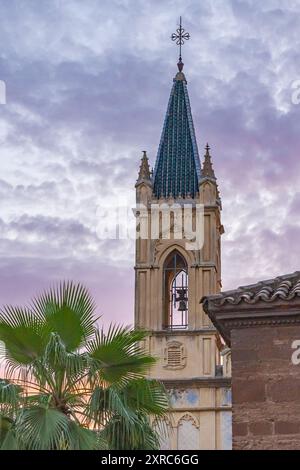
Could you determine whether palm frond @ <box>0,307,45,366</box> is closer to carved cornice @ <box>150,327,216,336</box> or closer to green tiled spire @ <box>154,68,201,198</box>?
carved cornice @ <box>150,327,216,336</box>

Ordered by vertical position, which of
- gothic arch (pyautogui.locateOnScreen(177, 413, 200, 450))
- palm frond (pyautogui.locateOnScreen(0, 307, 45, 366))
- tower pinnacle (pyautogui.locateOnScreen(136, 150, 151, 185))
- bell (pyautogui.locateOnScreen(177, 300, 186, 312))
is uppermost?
tower pinnacle (pyautogui.locateOnScreen(136, 150, 151, 185))

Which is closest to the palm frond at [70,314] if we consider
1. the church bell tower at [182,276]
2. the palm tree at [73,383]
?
the palm tree at [73,383]

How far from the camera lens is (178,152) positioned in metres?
48.8

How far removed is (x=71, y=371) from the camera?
16531 mm

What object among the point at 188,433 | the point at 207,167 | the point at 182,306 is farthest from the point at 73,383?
the point at 207,167

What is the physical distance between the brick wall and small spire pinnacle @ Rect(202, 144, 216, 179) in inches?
1231

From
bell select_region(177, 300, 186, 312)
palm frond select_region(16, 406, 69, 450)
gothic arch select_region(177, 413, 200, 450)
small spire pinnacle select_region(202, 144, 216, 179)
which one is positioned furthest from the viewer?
small spire pinnacle select_region(202, 144, 216, 179)

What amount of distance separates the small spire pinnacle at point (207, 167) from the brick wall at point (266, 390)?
103ft

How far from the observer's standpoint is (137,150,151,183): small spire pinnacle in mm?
47625

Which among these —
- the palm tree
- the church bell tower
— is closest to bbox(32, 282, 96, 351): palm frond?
the palm tree

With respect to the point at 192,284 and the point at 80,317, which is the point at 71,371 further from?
the point at 192,284

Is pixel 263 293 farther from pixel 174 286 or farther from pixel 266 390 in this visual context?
pixel 174 286

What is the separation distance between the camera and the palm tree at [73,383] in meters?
15.9
